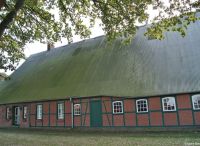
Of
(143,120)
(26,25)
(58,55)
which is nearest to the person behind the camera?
(26,25)

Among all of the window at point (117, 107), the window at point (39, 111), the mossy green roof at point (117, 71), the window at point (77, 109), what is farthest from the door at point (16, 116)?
the window at point (117, 107)

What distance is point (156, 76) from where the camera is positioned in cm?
1634

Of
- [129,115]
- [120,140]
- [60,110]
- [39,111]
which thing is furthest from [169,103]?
[39,111]

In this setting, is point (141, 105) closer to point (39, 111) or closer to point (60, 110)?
point (60, 110)

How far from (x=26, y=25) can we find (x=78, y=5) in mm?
3752

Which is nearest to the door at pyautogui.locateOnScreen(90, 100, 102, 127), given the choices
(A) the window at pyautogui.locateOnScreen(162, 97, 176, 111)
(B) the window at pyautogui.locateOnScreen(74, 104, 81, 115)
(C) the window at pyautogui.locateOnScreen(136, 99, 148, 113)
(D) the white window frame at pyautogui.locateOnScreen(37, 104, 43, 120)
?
(B) the window at pyautogui.locateOnScreen(74, 104, 81, 115)

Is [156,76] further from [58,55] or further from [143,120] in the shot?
[58,55]

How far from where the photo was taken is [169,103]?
14617mm

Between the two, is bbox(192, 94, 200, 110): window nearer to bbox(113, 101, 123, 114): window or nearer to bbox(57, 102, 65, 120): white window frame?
bbox(113, 101, 123, 114): window

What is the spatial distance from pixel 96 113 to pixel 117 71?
3907mm

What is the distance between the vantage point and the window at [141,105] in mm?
15413

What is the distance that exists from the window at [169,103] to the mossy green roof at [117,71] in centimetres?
55

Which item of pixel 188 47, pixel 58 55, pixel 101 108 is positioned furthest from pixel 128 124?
pixel 58 55

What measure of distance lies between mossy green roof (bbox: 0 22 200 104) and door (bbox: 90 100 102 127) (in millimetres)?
889
